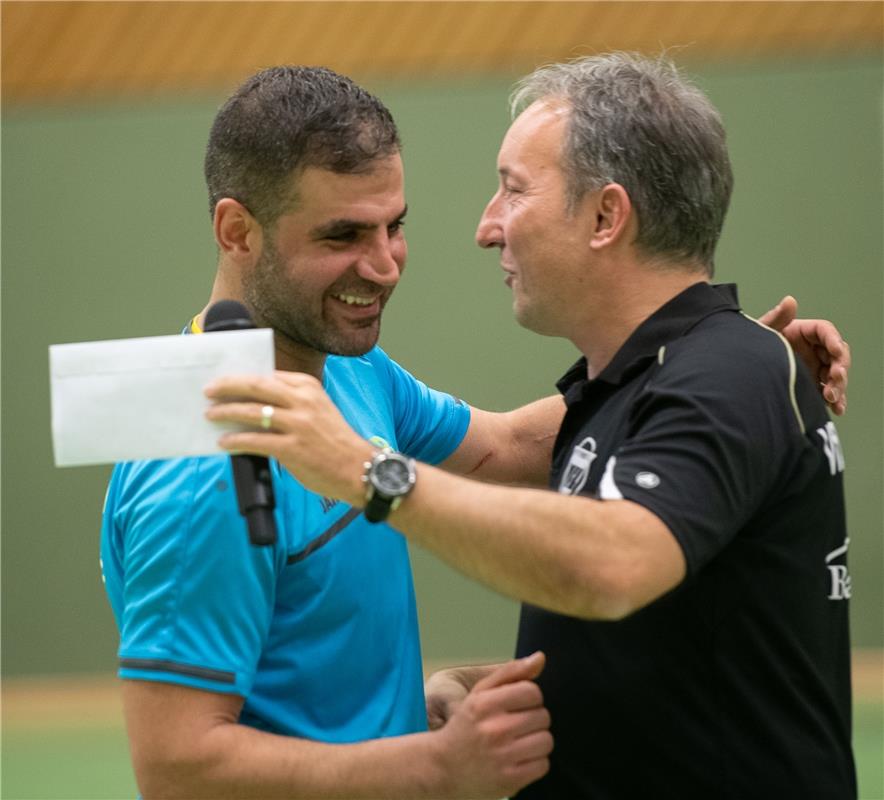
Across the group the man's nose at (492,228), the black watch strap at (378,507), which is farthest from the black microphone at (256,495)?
the man's nose at (492,228)

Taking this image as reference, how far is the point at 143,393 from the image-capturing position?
1.54 metres

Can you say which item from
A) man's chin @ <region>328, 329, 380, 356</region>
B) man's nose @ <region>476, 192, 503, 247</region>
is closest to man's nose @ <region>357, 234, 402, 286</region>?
man's chin @ <region>328, 329, 380, 356</region>

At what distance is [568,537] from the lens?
1.51 metres

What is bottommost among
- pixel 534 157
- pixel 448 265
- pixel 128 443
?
pixel 128 443

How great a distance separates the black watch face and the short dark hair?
63cm

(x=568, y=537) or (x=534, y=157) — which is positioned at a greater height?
(x=534, y=157)

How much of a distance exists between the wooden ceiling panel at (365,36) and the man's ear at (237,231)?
4.97 meters

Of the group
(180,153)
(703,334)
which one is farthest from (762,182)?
(703,334)

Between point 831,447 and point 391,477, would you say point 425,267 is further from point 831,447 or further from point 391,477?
point 391,477

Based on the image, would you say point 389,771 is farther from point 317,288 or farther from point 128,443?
point 317,288

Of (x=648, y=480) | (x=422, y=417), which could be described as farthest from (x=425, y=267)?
(x=648, y=480)

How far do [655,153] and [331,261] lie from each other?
0.57 meters

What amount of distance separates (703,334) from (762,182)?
5392mm

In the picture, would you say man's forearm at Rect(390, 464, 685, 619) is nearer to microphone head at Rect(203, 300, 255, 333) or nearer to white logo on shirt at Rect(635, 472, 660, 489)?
white logo on shirt at Rect(635, 472, 660, 489)
